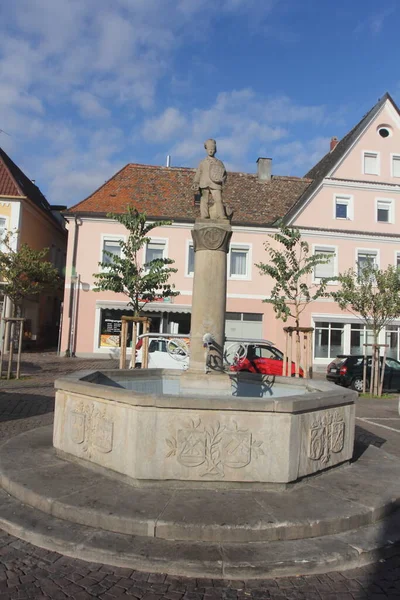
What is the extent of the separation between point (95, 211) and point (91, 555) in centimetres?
2405

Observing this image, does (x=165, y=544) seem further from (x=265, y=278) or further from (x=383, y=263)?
(x=383, y=263)

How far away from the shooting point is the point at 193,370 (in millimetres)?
7254

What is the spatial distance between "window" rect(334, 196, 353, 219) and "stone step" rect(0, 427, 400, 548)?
23.8 meters

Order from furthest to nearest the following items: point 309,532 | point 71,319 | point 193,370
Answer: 1. point 71,319
2. point 193,370
3. point 309,532

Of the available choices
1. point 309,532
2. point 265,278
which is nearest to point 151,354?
point 265,278

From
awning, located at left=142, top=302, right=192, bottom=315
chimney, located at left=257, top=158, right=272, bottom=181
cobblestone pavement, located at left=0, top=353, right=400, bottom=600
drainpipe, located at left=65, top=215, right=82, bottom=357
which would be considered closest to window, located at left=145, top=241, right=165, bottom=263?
awning, located at left=142, top=302, right=192, bottom=315

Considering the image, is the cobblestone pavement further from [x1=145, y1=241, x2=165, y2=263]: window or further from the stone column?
[x1=145, y1=241, x2=165, y2=263]: window

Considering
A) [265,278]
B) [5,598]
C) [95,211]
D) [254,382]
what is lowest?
[5,598]

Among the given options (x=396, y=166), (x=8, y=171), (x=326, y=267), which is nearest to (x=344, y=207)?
(x=326, y=267)

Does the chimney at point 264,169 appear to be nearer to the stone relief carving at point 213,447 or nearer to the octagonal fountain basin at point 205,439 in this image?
the octagonal fountain basin at point 205,439

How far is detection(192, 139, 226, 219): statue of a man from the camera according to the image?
24.8 ft

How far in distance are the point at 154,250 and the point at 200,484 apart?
22.7 metres

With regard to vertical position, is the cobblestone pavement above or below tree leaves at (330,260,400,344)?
below

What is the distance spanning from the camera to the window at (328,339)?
87.9 ft
